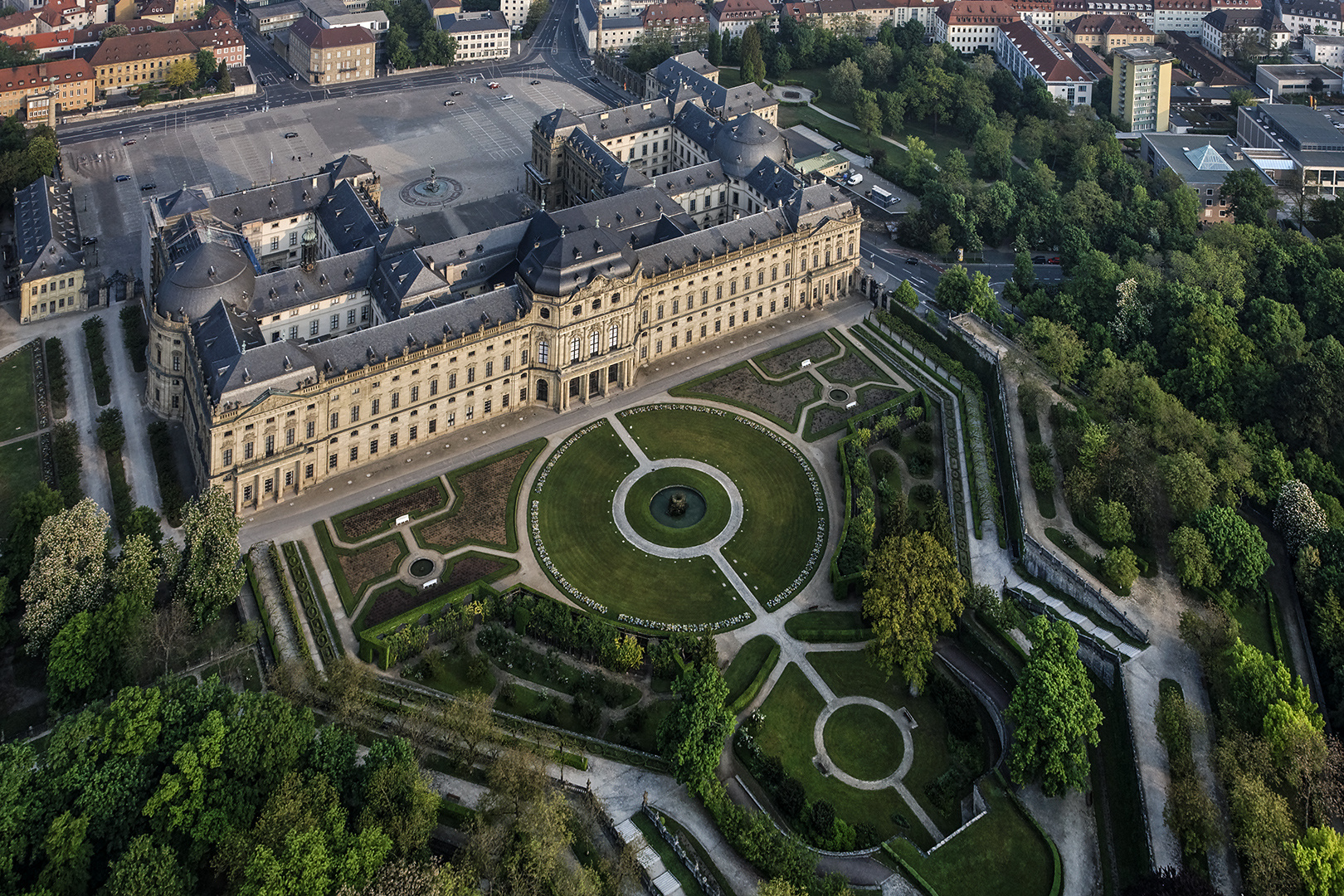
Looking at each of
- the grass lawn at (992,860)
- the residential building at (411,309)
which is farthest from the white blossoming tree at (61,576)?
the grass lawn at (992,860)

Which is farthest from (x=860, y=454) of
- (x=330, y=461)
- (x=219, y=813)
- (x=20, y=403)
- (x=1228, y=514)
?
(x=20, y=403)

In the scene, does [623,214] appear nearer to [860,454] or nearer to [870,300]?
[870,300]

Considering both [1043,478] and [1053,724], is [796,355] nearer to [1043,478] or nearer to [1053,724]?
[1043,478]

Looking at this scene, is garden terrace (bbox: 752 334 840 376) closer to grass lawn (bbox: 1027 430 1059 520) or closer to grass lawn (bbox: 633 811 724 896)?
grass lawn (bbox: 1027 430 1059 520)

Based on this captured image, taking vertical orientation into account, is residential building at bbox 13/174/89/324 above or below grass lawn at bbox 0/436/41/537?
above

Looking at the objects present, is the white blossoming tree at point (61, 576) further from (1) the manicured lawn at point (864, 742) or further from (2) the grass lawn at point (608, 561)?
(1) the manicured lawn at point (864, 742)

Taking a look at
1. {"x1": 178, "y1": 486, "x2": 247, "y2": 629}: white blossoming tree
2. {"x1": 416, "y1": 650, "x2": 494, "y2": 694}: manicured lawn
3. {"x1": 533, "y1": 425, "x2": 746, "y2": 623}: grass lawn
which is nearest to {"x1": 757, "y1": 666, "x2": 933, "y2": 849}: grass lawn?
{"x1": 533, "y1": 425, "x2": 746, "y2": 623}: grass lawn
